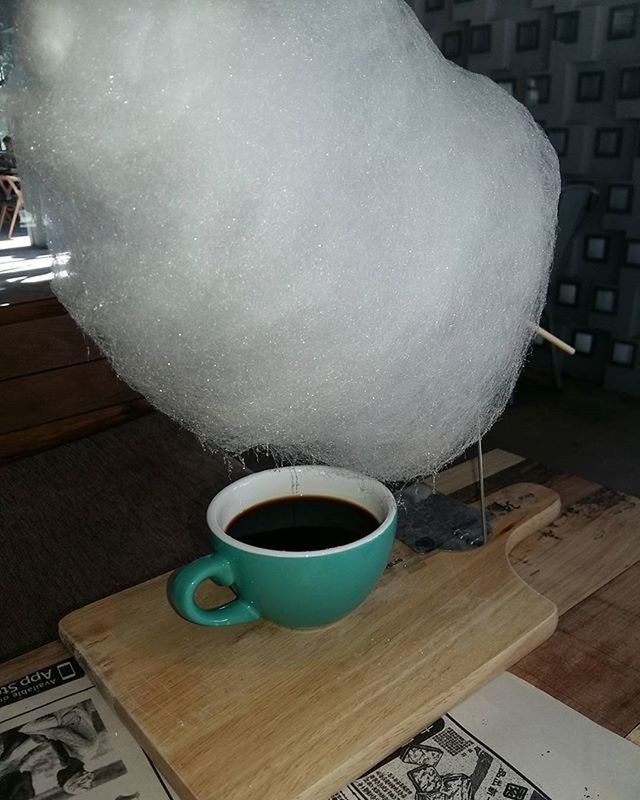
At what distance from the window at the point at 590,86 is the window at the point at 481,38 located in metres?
0.23

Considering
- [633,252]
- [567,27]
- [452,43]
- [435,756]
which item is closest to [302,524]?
[435,756]

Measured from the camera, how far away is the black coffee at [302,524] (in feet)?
1.28

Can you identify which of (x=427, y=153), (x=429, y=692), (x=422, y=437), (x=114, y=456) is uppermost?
(x=427, y=153)

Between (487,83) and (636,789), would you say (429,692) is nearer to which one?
(636,789)

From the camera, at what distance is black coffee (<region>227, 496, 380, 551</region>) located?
390mm

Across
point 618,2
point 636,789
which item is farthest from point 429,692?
point 618,2

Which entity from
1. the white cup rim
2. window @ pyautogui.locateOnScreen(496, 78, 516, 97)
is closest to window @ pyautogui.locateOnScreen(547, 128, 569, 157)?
window @ pyautogui.locateOnScreen(496, 78, 516, 97)

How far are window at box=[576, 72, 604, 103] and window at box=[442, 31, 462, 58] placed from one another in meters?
0.32

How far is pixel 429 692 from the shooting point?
0.36 meters

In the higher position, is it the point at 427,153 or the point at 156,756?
the point at 427,153

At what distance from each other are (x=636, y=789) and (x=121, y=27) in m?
0.39

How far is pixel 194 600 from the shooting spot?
14.8 inches

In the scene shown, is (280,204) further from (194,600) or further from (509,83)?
(509,83)

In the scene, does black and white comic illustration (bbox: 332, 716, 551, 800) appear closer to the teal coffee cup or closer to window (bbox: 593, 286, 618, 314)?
the teal coffee cup
